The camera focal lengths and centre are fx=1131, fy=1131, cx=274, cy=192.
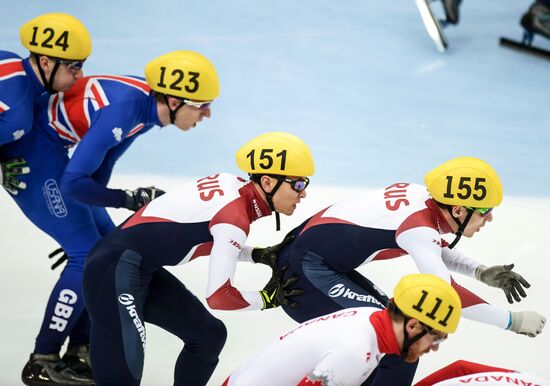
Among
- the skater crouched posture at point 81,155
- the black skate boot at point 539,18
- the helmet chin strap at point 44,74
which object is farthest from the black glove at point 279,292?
the black skate boot at point 539,18

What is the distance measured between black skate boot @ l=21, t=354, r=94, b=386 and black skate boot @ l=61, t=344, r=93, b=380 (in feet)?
0.18

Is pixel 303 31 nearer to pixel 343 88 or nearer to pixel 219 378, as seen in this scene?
pixel 343 88

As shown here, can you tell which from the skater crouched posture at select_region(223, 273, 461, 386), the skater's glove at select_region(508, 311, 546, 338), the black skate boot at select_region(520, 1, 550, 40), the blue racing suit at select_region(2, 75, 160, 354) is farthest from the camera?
the black skate boot at select_region(520, 1, 550, 40)

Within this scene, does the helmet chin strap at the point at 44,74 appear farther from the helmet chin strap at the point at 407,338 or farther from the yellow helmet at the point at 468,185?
the helmet chin strap at the point at 407,338

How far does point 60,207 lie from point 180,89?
874 millimetres

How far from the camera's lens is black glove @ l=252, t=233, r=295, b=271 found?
5391 millimetres

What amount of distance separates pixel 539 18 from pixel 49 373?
7.70m

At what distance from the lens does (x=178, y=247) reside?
507 cm

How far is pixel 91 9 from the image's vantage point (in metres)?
12.3

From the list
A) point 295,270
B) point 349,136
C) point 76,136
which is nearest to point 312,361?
point 295,270

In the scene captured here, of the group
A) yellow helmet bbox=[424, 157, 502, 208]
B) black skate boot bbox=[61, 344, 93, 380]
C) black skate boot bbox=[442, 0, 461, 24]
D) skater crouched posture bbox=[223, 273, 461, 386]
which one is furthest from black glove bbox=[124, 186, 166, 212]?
black skate boot bbox=[442, 0, 461, 24]

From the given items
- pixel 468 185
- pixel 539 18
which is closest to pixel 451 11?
pixel 539 18

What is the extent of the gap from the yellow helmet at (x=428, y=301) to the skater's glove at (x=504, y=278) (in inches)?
50.0

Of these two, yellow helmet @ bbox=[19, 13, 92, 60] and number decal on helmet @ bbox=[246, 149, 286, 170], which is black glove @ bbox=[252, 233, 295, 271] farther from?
yellow helmet @ bbox=[19, 13, 92, 60]
